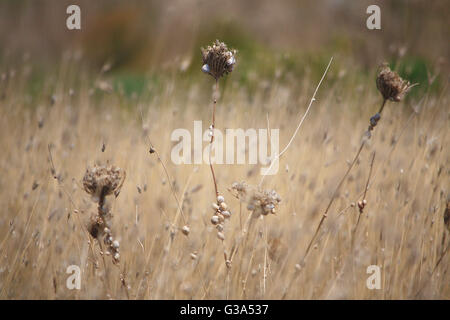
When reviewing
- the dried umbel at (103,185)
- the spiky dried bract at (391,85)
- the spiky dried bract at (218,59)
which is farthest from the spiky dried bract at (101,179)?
the spiky dried bract at (391,85)

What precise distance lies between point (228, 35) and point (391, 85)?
6067 millimetres

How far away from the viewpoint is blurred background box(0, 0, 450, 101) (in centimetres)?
543

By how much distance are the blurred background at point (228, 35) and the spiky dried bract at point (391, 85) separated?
3.40 meters

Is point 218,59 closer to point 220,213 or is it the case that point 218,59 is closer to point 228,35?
point 220,213

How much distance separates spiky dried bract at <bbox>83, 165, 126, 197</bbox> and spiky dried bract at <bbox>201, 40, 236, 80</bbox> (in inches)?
20.3

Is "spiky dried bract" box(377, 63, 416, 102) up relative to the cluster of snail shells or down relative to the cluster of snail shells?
up

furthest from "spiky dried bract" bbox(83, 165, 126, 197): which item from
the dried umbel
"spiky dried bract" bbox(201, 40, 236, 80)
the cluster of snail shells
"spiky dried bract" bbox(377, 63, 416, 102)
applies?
"spiky dried bract" bbox(377, 63, 416, 102)

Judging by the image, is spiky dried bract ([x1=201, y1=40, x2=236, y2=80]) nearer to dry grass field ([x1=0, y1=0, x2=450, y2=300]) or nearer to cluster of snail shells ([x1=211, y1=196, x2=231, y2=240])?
dry grass field ([x1=0, y1=0, x2=450, y2=300])

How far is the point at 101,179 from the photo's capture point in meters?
1.10

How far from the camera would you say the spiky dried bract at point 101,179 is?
1108 mm

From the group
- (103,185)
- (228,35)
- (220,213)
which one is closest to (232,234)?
(220,213)

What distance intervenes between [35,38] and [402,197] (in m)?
10.3

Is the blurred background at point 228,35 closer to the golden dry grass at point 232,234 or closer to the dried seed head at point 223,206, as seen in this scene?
the golden dry grass at point 232,234
